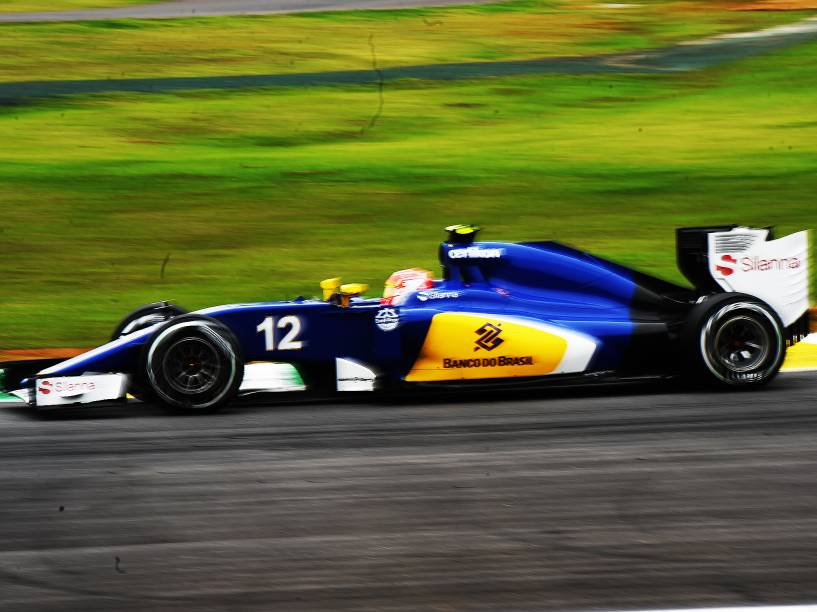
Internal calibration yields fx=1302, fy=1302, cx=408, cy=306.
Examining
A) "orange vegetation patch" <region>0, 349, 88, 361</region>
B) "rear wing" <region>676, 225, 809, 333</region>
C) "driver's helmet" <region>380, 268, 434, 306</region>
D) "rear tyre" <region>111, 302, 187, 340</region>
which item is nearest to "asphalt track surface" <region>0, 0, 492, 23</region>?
"orange vegetation patch" <region>0, 349, 88, 361</region>

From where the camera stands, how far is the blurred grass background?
42.9 feet

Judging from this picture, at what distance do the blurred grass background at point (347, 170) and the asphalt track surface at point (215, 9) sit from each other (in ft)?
8.59

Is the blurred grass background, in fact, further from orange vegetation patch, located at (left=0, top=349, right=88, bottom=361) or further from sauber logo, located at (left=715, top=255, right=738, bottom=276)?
sauber logo, located at (left=715, top=255, right=738, bottom=276)

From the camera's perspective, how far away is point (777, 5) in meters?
26.6

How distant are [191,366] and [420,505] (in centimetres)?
232

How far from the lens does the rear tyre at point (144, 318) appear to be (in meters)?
8.17

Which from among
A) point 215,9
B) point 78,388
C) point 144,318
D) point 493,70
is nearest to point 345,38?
point 493,70

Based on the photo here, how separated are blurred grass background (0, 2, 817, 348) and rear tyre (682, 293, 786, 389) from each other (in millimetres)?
5143

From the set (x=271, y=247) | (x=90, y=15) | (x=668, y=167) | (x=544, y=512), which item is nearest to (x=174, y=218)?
(x=271, y=247)

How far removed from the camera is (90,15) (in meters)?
27.4

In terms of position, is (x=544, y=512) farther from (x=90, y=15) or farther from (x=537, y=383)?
(x=90, y=15)

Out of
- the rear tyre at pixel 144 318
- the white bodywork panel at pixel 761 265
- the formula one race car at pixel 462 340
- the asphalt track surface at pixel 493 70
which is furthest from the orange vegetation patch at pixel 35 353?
the asphalt track surface at pixel 493 70

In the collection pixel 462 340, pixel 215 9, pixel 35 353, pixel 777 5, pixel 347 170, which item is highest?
pixel 215 9

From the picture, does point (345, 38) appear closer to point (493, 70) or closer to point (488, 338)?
point (493, 70)
